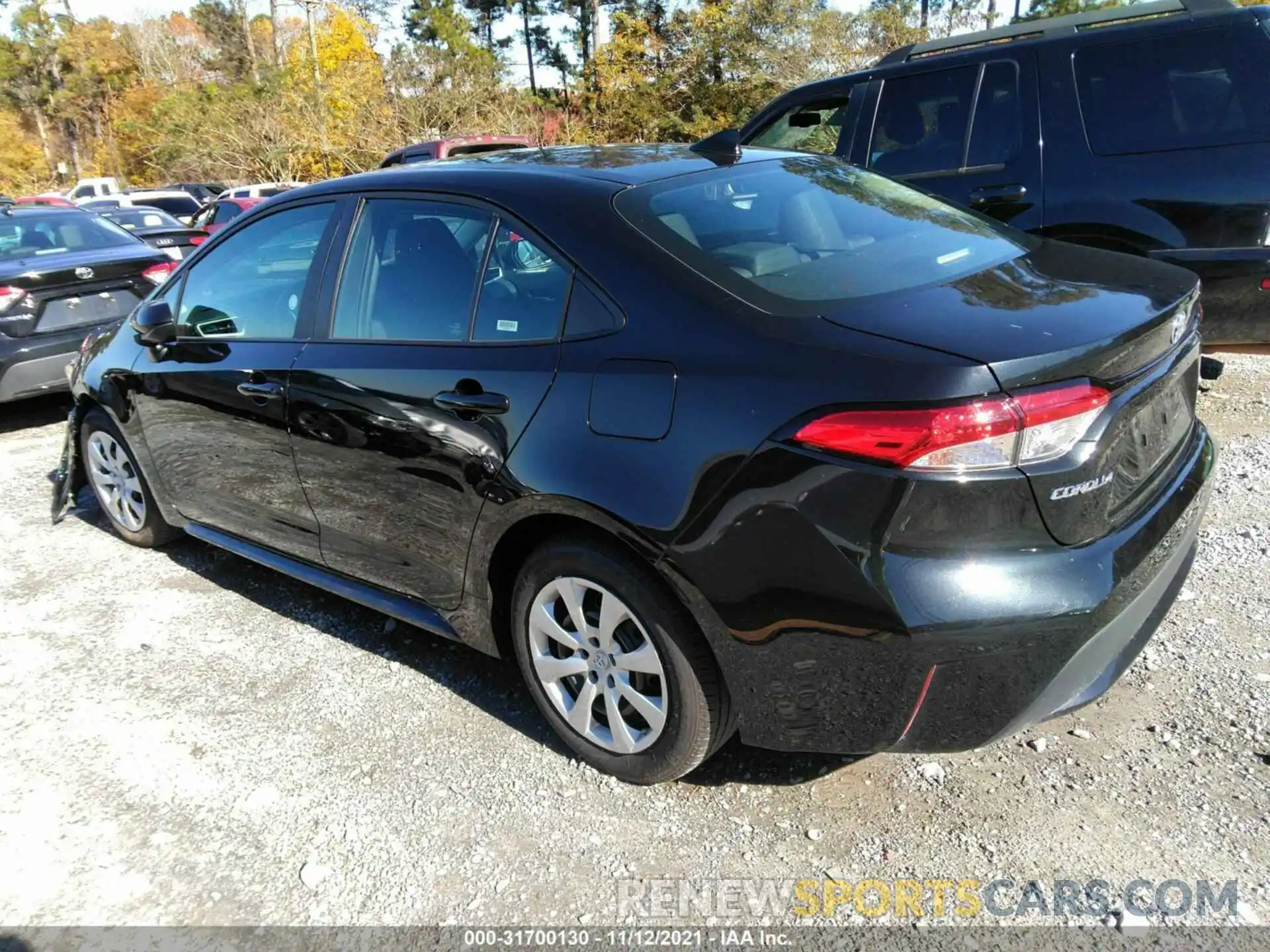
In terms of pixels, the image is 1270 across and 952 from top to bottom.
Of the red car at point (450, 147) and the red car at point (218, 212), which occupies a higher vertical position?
the red car at point (450, 147)

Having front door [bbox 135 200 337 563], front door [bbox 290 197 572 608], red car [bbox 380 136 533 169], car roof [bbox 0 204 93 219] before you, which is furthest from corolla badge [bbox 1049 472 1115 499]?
red car [bbox 380 136 533 169]

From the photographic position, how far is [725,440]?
7.04 feet

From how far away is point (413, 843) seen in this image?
2.51m

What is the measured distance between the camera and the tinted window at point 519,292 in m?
2.59

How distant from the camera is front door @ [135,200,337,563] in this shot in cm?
335

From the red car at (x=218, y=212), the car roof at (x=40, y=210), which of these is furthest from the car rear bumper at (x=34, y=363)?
the red car at (x=218, y=212)

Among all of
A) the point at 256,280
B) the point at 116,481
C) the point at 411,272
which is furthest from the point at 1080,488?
the point at 116,481

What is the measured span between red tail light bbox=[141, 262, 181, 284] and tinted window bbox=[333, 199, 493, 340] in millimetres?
5018

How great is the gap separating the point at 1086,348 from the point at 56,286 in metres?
7.03

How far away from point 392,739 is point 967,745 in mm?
A: 1749

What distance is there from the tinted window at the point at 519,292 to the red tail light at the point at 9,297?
541cm

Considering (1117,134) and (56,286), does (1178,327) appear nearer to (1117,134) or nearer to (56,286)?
(1117,134)

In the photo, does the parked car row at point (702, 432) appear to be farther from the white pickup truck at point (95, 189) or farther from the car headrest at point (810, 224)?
the white pickup truck at point (95, 189)

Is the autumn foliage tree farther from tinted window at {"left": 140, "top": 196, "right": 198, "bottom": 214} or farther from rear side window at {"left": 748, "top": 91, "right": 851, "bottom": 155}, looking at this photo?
rear side window at {"left": 748, "top": 91, "right": 851, "bottom": 155}
